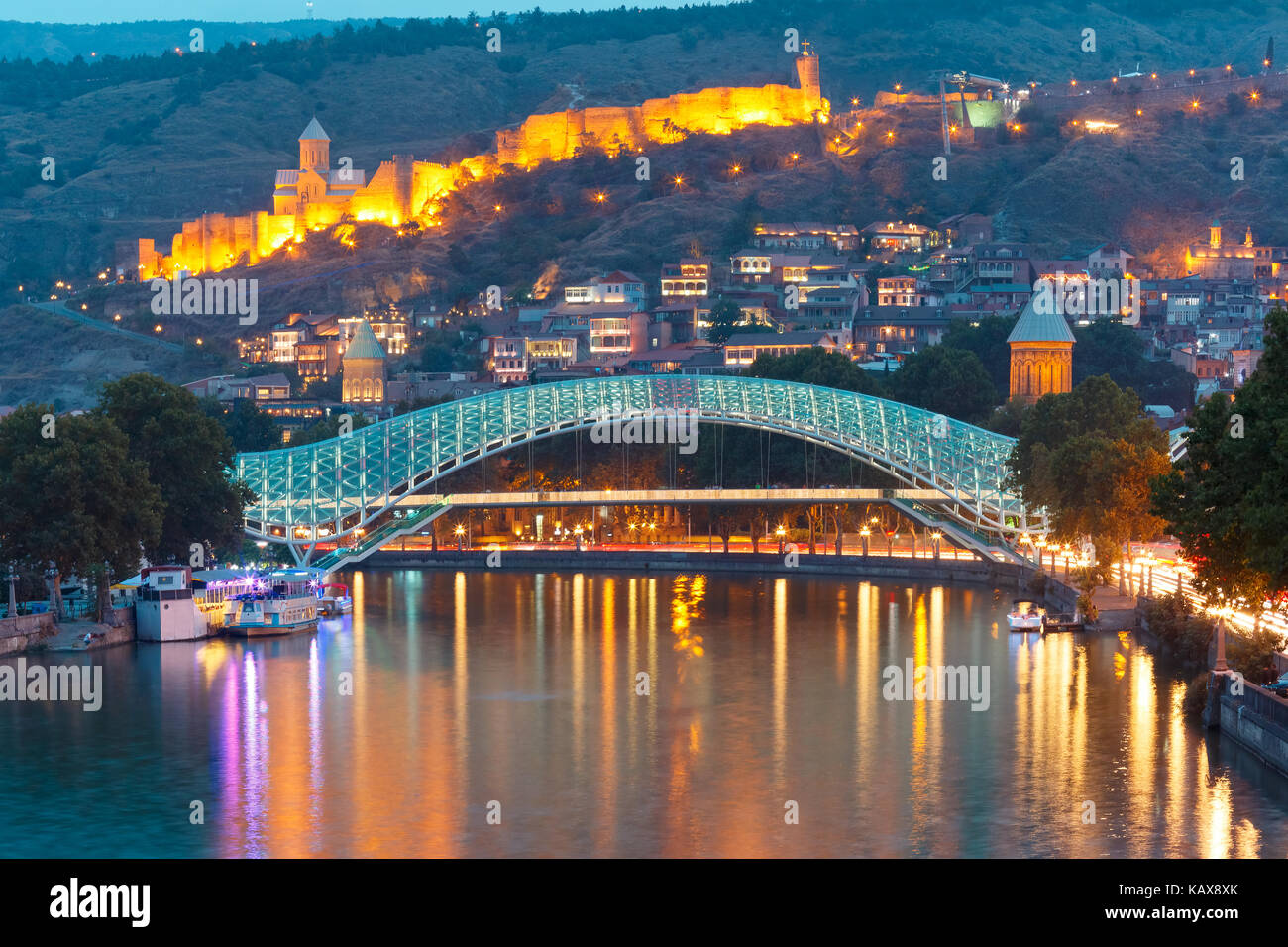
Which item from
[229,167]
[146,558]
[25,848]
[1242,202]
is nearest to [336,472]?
[146,558]

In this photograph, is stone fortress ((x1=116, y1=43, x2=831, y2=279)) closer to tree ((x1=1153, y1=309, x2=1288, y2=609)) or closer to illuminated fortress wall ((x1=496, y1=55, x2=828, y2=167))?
illuminated fortress wall ((x1=496, y1=55, x2=828, y2=167))

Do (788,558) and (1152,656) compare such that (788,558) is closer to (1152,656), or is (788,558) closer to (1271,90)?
(1152,656)

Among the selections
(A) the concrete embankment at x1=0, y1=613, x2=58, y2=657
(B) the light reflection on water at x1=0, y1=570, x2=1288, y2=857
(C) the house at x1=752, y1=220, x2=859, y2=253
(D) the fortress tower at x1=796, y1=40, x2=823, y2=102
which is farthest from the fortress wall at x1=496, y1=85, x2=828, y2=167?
(A) the concrete embankment at x1=0, y1=613, x2=58, y2=657

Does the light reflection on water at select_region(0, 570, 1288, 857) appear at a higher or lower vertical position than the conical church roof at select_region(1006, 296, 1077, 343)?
lower

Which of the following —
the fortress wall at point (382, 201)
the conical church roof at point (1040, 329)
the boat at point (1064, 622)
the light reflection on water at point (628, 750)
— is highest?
the fortress wall at point (382, 201)

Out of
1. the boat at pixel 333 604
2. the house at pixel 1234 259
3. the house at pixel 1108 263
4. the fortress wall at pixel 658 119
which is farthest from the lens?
the fortress wall at pixel 658 119

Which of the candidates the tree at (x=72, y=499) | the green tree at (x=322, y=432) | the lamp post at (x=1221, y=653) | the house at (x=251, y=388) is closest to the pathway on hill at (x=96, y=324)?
Answer: the house at (x=251, y=388)

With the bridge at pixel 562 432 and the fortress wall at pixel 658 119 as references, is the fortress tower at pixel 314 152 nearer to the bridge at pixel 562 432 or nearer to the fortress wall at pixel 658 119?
the fortress wall at pixel 658 119
